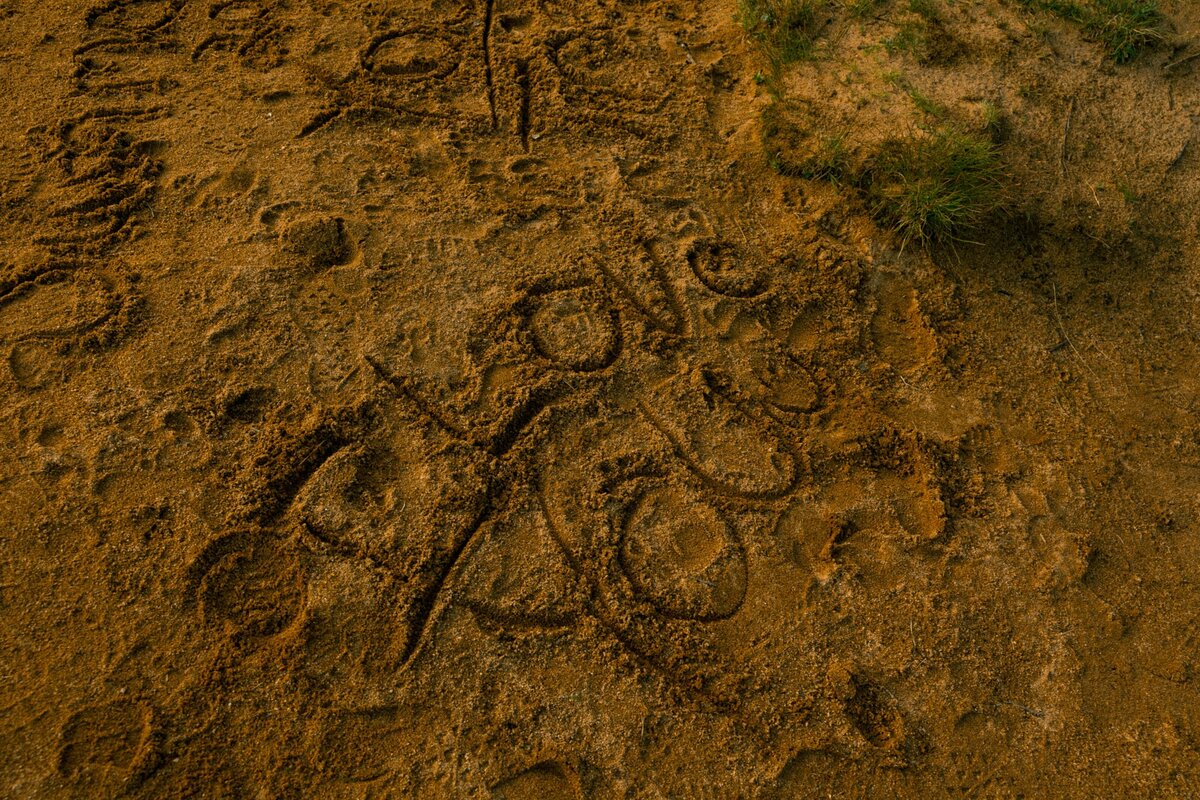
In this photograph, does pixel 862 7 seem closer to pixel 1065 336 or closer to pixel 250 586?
pixel 1065 336

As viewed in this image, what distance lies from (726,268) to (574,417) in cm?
86

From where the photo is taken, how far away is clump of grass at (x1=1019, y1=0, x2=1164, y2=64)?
3.45 meters

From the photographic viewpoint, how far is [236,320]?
2.57m

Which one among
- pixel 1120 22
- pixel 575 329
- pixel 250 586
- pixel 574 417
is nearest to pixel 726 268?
pixel 575 329

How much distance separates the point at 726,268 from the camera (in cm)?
292

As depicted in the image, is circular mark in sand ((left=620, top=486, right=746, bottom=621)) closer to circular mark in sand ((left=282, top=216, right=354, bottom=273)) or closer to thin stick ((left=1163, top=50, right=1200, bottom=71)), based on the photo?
circular mark in sand ((left=282, top=216, right=354, bottom=273))

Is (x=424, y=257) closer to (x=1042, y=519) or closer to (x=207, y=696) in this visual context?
(x=207, y=696)

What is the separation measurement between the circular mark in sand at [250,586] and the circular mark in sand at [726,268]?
1668 mm

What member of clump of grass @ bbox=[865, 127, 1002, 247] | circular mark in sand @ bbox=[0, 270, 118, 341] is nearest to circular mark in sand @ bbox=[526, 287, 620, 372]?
clump of grass @ bbox=[865, 127, 1002, 247]

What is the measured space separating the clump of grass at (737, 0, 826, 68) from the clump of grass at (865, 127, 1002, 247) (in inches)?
27.7

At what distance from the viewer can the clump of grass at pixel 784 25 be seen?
3512 millimetres

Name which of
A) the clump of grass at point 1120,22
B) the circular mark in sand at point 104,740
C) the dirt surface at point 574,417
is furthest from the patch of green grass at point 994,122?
the circular mark in sand at point 104,740

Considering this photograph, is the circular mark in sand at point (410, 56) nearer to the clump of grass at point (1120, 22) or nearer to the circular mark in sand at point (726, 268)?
the circular mark in sand at point (726, 268)

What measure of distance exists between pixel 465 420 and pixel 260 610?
0.77 meters
